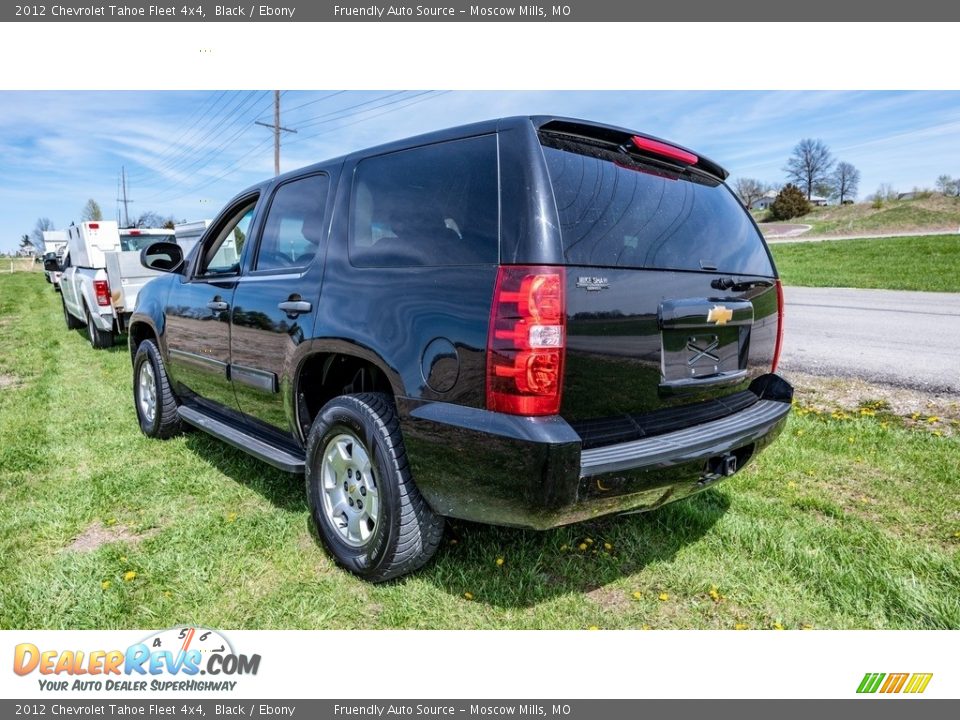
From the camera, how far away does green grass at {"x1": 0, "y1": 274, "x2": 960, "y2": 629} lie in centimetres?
255

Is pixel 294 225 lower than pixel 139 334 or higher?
higher

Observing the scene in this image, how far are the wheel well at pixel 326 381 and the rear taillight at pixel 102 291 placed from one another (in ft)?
26.4

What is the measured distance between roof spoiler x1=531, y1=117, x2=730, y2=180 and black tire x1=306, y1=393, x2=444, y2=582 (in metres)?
1.32

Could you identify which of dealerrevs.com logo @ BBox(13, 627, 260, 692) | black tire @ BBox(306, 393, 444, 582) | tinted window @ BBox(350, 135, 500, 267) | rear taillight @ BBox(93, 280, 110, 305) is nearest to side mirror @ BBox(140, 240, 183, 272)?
tinted window @ BBox(350, 135, 500, 267)

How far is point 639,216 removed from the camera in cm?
245

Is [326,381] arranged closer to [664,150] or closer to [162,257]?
[664,150]

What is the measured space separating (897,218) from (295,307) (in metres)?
40.8

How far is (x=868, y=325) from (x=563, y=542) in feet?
28.0

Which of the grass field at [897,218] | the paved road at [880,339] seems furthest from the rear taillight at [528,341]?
the grass field at [897,218]

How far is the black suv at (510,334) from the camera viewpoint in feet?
6.93

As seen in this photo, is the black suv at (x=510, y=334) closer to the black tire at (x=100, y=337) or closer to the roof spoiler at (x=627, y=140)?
the roof spoiler at (x=627, y=140)

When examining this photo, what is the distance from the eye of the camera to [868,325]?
30.8 ft

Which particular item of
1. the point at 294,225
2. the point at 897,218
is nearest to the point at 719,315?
the point at 294,225

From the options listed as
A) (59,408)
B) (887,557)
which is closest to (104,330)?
(59,408)
